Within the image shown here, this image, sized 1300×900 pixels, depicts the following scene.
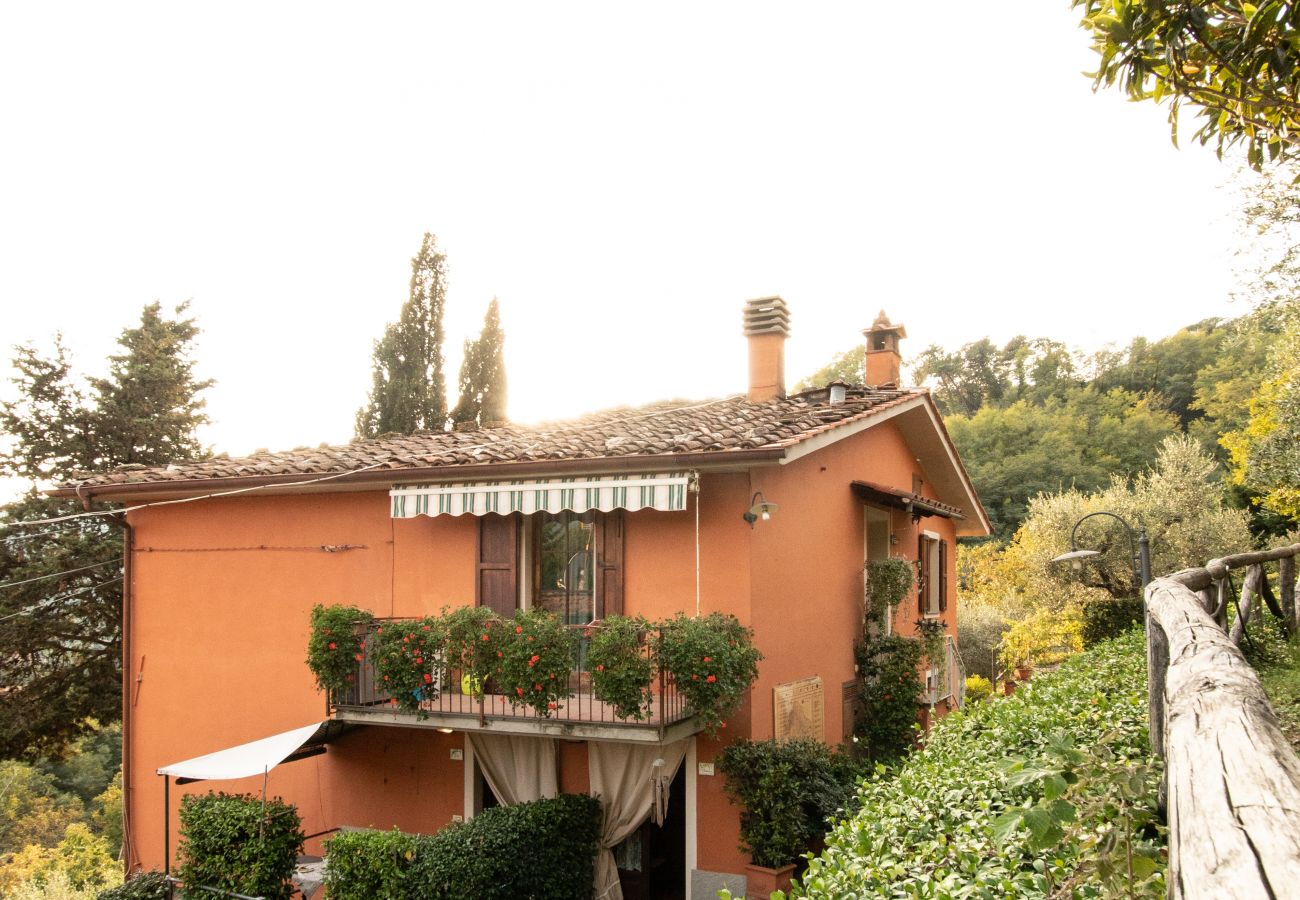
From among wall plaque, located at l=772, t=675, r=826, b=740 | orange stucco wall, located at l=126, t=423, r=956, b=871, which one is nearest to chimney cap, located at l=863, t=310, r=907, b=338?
orange stucco wall, located at l=126, t=423, r=956, b=871

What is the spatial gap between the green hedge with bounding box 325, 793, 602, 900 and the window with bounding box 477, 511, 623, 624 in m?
2.44

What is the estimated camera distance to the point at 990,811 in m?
3.84

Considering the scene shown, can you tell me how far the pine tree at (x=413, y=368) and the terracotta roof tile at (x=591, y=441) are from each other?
12.2 meters

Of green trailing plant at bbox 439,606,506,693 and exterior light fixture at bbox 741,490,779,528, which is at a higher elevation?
exterior light fixture at bbox 741,490,779,528

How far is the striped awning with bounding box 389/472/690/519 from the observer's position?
Result: 34.4ft

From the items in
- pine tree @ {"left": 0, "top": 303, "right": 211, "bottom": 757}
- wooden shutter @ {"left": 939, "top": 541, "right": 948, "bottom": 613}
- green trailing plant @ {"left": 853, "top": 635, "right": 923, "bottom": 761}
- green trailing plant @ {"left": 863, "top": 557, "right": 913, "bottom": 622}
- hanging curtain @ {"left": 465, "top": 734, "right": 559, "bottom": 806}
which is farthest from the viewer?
pine tree @ {"left": 0, "top": 303, "right": 211, "bottom": 757}

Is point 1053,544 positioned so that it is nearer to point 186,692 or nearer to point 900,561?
point 900,561

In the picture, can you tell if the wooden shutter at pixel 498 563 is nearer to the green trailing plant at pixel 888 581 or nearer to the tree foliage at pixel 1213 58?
the green trailing plant at pixel 888 581

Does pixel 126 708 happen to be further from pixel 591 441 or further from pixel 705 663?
pixel 705 663

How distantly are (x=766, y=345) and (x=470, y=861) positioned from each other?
27.4 ft

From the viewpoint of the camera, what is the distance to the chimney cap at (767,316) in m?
14.3

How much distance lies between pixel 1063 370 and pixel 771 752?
49.0 metres

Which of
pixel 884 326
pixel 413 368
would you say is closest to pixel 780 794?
pixel 884 326

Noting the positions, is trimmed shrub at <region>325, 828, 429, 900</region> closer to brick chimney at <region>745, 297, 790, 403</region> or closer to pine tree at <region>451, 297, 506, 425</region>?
brick chimney at <region>745, 297, 790, 403</region>
